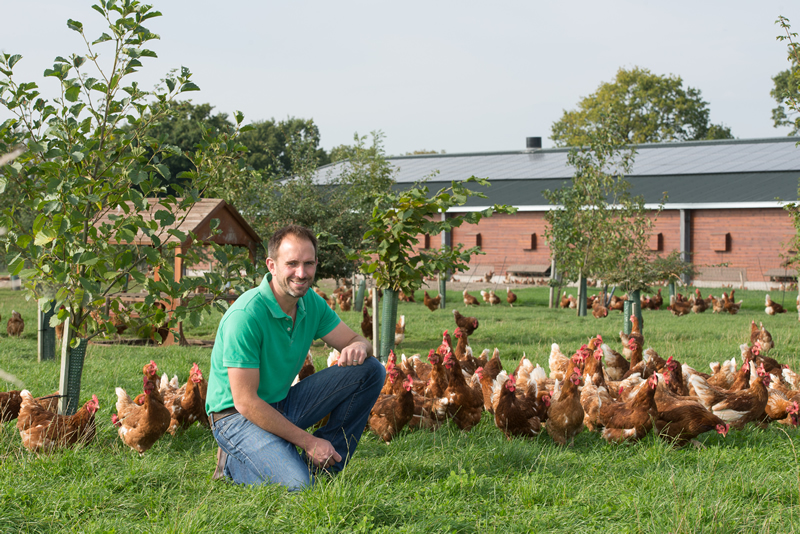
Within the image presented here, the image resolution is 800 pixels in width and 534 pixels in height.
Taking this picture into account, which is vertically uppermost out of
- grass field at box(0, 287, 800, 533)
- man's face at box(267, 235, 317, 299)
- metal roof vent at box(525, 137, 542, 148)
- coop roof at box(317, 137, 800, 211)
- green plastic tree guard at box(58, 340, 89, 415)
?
metal roof vent at box(525, 137, 542, 148)

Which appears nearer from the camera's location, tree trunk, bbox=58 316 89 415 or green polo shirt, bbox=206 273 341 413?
green polo shirt, bbox=206 273 341 413

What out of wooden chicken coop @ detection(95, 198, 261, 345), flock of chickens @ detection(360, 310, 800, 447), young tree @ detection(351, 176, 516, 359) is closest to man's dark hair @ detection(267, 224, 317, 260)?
flock of chickens @ detection(360, 310, 800, 447)

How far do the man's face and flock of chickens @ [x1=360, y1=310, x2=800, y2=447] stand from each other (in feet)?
5.75

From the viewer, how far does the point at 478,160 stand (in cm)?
4097

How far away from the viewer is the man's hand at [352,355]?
13.6ft

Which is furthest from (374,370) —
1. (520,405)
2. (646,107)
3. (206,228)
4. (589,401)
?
(646,107)

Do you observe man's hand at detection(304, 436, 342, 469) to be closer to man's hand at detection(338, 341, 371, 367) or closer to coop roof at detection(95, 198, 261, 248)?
man's hand at detection(338, 341, 371, 367)

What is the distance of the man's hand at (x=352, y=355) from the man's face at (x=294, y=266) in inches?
20.0

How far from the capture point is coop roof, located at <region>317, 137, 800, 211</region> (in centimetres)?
2936

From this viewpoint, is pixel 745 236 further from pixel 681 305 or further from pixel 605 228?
pixel 605 228

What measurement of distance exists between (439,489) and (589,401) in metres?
2.42

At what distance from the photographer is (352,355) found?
417 centimetres

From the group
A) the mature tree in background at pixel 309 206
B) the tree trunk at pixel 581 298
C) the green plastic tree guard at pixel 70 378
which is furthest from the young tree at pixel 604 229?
the green plastic tree guard at pixel 70 378

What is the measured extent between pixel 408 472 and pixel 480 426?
5.80 feet
